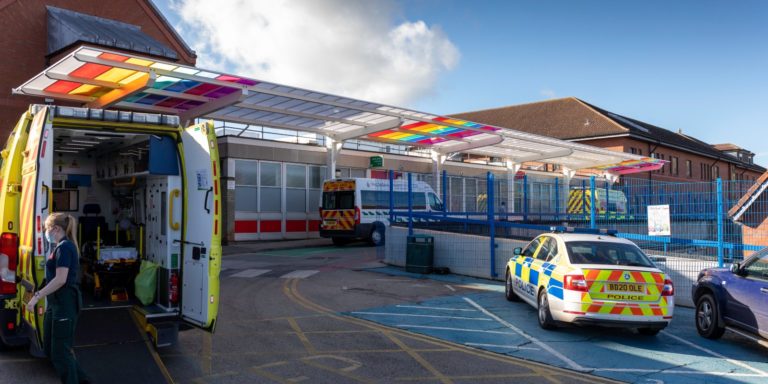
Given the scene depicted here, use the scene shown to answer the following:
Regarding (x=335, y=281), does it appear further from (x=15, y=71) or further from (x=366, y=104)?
(x=15, y=71)

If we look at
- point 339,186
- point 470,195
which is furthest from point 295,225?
point 470,195

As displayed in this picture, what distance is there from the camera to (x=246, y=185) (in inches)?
1037

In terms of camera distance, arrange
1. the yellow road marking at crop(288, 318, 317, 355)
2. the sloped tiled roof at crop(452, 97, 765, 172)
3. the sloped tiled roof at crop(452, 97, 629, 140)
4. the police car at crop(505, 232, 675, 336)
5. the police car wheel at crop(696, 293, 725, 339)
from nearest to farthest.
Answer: the yellow road marking at crop(288, 318, 317, 355), the police car at crop(505, 232, 675, 336), the police car wheel at crop(696, 293, 725, 339), the sloped tiled roof at crop(452, 97, 765, 172), the sloped tiled roof at crop(452, 97, 629, 140)

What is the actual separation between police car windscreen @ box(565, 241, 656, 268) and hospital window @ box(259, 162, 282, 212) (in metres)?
19.5

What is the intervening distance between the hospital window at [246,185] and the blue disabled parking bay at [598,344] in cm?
1619

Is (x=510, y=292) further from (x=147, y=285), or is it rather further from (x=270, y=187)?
(x=270, y=187)

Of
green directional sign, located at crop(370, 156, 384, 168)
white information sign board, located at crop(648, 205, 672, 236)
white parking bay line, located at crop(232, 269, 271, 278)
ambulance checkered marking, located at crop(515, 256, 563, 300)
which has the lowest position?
white parking bay line, located at crop(232, 269, 271, 278)

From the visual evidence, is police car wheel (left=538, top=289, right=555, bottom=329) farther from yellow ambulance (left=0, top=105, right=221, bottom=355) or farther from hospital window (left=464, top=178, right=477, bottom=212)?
hospital window (left=464, top=178, right=477, bottom=212)

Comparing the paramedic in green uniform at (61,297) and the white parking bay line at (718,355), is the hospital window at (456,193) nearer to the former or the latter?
the white parking bay line at (718,355)

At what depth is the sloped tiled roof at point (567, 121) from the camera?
158ft

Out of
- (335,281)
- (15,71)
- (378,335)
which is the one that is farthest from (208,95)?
(378,335)

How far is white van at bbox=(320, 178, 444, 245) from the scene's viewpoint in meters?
23.8

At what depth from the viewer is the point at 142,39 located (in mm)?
24328

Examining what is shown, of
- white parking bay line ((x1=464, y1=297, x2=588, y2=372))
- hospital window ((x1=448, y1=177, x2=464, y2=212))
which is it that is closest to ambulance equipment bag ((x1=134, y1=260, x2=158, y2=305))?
white parking bay line ((x1=464, y1=297, x2=588, y2=372))
